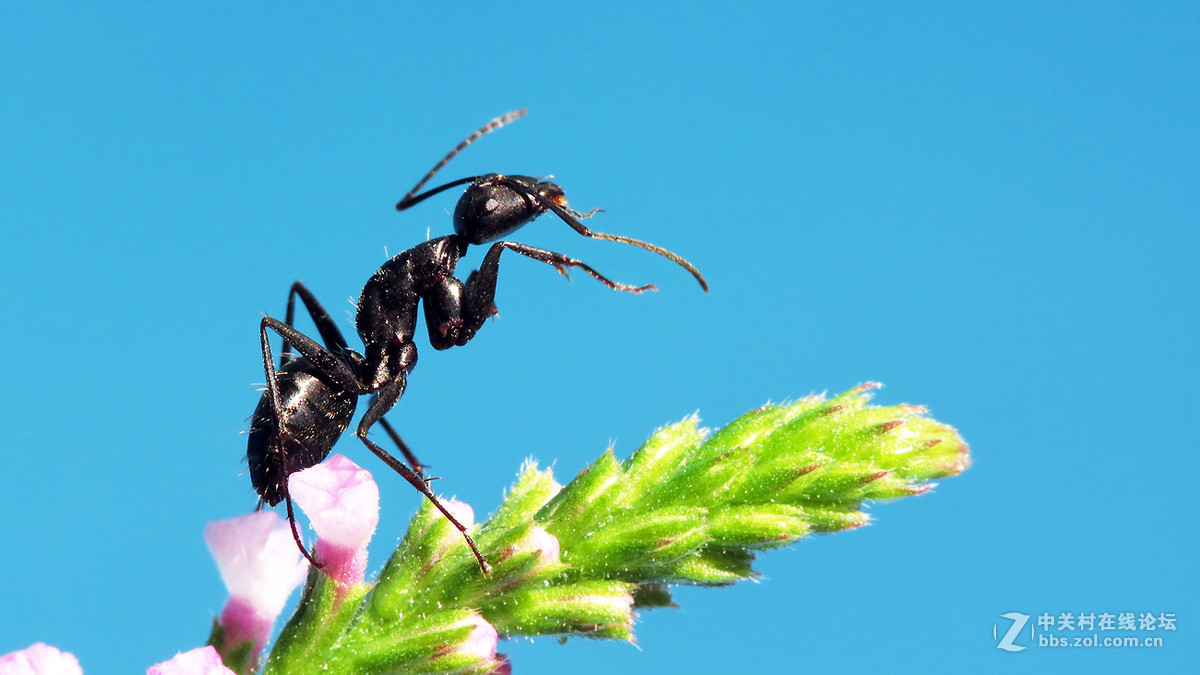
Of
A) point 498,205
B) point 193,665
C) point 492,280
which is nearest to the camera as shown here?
point 193,665

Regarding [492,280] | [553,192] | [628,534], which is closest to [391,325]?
[492,280]

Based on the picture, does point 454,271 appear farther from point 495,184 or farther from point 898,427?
point 898,427

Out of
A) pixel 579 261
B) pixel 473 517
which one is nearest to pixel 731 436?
pixel 473 517

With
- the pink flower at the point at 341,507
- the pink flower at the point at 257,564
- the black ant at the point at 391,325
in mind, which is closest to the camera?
the pink flower at the point at 341,507

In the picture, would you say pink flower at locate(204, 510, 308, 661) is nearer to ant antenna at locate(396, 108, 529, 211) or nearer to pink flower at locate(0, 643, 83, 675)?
pink flower at locate(0, 643, 83, 675)

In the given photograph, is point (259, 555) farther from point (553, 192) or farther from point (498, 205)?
point (553, 192)

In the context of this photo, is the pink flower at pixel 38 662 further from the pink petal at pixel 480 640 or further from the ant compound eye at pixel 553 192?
the ant compound eye at pixel 553 192

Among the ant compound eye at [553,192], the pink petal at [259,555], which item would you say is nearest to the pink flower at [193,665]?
the pink petal at [259,555]
